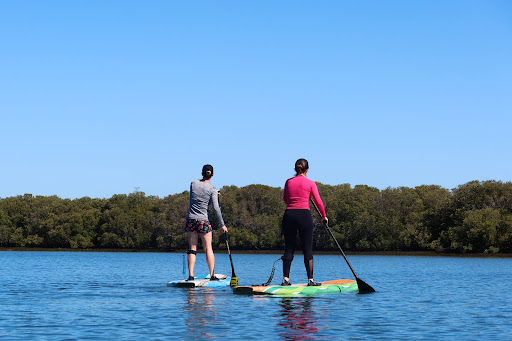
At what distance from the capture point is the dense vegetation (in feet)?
318

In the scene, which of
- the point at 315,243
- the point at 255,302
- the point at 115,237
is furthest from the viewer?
the point at 115,237

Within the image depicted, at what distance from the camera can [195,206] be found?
54.9 ft

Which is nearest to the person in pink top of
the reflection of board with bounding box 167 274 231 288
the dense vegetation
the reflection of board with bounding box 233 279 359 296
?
the reflection of board with bounding box 233 279 359 296

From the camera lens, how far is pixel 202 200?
1672 centimetres

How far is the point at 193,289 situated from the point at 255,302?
3385mm

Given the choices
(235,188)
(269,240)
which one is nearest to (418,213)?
(269,240)

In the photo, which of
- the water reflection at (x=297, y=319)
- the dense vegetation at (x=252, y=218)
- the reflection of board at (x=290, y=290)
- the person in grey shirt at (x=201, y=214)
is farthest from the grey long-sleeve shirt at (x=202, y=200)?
the dense vegetation at (x=252, y=218)

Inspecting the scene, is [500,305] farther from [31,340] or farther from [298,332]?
[31,340]

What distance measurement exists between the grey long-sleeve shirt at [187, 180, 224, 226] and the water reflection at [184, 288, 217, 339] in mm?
1827

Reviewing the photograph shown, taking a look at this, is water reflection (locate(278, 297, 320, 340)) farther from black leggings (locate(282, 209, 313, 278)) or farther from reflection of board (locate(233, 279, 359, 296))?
black leggings (locate(282, 209, 313, 278))

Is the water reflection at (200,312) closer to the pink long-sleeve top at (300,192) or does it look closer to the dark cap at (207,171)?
the pink long-sleeve top at (300,192)

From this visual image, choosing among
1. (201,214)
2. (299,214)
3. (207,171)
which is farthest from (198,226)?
(299,214)

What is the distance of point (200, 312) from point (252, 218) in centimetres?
10786

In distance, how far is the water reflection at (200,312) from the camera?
9742 mm
